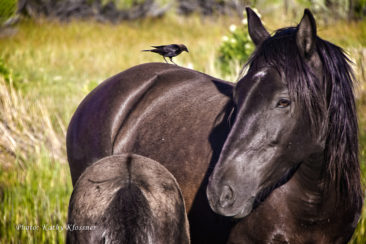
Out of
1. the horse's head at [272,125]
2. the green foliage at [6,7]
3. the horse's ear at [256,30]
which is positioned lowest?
the green foliage at [6,7]

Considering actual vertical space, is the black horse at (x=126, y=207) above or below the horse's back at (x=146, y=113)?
above

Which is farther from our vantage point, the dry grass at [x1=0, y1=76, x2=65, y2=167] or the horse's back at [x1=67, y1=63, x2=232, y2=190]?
the dry grass at [x1=0, y1=76, x2=65, y2=167]

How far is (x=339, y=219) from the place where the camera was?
96.7 inches

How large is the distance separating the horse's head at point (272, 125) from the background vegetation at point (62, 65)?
624mm

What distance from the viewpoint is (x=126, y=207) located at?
196 centimetres

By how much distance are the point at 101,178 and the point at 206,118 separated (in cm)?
100

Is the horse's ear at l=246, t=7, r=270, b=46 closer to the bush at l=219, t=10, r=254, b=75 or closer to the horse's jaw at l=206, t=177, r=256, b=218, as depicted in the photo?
the horse's jaw at l=206, t=177, r=256, b=218

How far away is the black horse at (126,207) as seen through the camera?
76.9 inches

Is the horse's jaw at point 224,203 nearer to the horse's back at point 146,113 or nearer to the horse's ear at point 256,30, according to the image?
the horse's back at point 146,113

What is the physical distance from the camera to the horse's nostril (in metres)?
2.07

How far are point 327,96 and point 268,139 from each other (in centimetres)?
39

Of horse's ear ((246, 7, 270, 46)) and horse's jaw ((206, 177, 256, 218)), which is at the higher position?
horse's ear ((246, 7, 270, 46))

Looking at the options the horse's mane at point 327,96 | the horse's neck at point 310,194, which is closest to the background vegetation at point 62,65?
the horse's mane at point 327,96

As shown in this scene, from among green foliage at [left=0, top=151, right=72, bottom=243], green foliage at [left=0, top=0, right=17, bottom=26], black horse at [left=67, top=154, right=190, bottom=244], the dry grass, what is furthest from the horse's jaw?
green foliage at [left=0, top=0, right=17, bottom=26]
